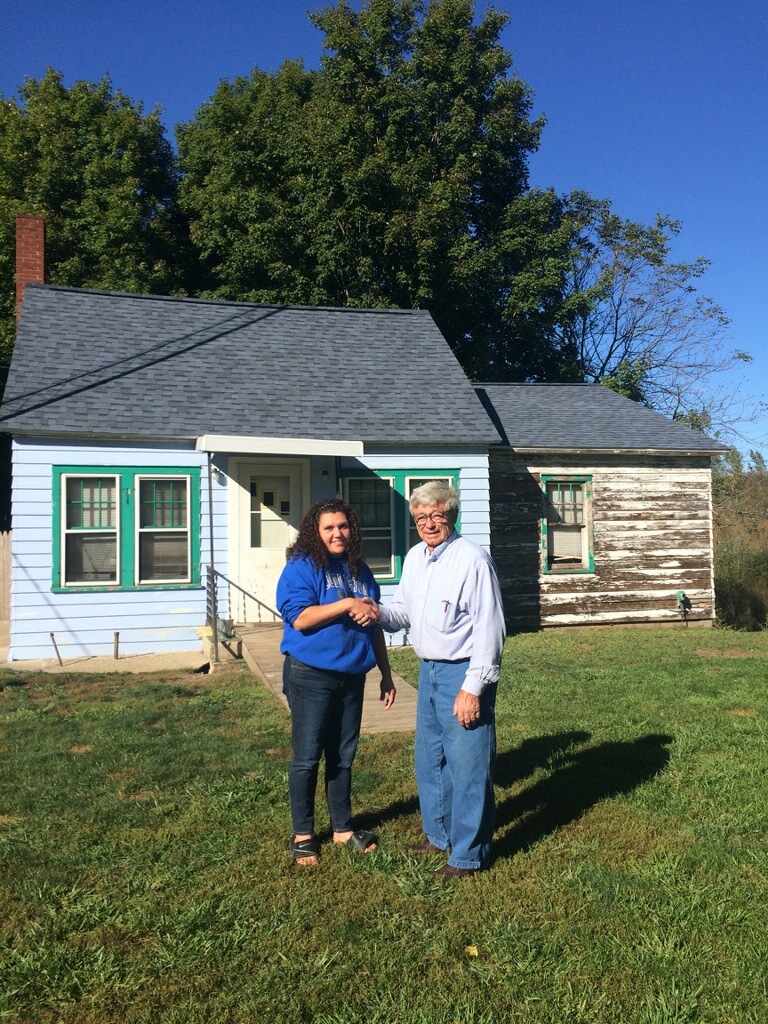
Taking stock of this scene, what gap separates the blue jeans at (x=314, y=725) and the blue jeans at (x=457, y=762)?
1.26ft

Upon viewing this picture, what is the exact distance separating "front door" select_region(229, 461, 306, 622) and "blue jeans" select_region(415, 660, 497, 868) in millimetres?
7915

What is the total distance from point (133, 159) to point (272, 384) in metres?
15.1

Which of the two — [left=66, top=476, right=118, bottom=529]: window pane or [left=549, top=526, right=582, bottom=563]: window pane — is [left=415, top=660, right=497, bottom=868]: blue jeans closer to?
[left=66, top=476, right=118, bottom=529]: window pane

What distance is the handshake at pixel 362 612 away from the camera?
4.10 m

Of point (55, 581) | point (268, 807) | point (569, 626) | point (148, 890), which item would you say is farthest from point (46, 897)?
point (569, 626)

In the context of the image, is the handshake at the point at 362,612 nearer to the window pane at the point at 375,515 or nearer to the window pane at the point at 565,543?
the window pane at the point at 375,515

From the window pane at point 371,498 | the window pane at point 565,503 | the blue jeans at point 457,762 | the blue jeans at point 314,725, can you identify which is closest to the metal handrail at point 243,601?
the window pane at point 371,498

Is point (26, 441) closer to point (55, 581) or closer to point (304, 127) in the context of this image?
point (55, 581)

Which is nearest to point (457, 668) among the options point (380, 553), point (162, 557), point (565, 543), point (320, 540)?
point (320, 540)

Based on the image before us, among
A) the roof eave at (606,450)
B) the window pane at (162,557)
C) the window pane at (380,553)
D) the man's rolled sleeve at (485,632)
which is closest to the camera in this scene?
the man's rolled sleeve at (485,632)

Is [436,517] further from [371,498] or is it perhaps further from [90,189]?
[90,189]

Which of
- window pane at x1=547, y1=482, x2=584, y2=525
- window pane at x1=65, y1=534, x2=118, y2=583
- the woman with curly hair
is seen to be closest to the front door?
window pane at x1=65, y1=534, x2=118, y2=583

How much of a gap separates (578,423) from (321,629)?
38.6 feet

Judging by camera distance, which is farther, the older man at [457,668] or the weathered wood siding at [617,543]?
the weathered wood siding at [617,543]
